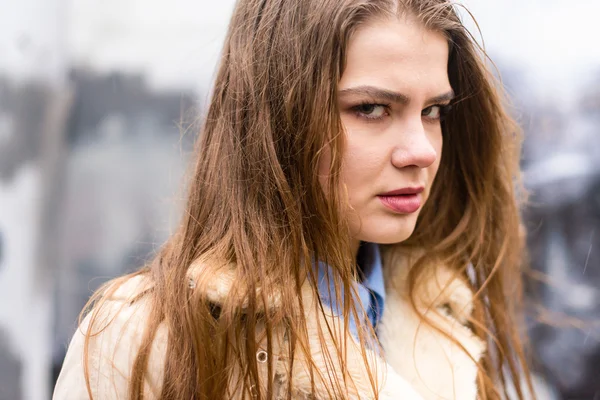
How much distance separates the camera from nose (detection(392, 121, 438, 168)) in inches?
41.1

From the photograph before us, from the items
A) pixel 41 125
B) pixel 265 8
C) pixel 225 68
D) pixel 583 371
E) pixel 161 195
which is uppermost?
pixel 265 8

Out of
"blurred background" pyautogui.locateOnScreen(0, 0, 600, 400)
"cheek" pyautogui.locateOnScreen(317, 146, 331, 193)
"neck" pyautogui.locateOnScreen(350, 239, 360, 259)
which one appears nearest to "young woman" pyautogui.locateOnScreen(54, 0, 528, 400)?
"cheek" pyautogui.locateOnScreen(317, 146, 331, 193)

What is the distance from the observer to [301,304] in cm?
98

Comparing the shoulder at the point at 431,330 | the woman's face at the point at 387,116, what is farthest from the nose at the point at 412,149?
the shoulder at the point at 431,330

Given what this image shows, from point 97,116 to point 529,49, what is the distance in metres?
1.31

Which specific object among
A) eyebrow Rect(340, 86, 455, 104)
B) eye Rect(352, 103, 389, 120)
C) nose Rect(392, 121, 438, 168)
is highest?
eyebrow Rect(340, 86, 455, 104)

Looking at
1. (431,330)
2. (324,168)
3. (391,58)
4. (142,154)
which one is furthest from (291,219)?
(142,154)

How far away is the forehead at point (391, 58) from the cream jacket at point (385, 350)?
399 millimetres

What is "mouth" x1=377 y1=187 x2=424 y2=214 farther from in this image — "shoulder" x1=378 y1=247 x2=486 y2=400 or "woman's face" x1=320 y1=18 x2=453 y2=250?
"shoulder" x1=378 y1=247 x2=486 y2=400

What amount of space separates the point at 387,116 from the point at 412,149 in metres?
0.08

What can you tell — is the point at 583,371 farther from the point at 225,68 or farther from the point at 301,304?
the point at 225,68

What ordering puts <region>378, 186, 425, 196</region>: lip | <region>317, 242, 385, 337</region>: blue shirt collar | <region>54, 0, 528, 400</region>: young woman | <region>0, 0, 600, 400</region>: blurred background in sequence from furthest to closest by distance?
1. <region>0, 0, 600, 400</region>: blurred background
2. <region>317, 242, 385, 337</region>: blue shirt collar
3. <region>378, 186, 425, 196</region>: lip
4. <region>54, 0, 528, 400</region>: young woman

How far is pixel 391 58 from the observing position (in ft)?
3.34

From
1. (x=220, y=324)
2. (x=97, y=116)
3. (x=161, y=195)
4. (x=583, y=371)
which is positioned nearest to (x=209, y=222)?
(x=220, y=324)
